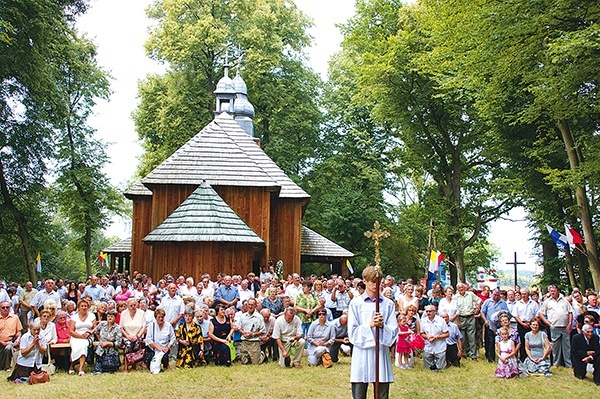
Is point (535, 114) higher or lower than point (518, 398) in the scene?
higher

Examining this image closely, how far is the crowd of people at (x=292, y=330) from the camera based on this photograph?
11.9m

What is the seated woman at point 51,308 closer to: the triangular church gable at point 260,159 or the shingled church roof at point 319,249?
the triangular church gable at point 260,159

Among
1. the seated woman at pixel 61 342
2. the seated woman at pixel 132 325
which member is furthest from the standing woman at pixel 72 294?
the seated woman at pixel 132 325

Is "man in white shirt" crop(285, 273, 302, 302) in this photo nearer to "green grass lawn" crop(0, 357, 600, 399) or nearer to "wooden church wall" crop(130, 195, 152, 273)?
"green grass lawn" crop(0, 357, 600, 399)

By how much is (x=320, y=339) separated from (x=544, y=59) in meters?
10.6

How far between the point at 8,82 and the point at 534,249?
2366 cm

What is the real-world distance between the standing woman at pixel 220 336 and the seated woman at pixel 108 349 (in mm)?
1826

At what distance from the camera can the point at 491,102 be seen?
22.5 meters

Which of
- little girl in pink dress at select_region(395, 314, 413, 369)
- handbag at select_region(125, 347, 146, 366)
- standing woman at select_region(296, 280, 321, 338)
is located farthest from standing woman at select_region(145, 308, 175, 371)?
little girl in pink dress at select_region(395, 314, 413, 369)

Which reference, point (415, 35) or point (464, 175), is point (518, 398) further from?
point (464, 175)

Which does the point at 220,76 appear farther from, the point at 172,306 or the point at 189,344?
the point at 189,344

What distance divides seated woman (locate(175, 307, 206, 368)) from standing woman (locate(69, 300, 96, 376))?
5.50 feet

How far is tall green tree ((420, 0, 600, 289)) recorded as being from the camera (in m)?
14.9

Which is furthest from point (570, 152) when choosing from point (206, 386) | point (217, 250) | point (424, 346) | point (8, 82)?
point (8, 82)
